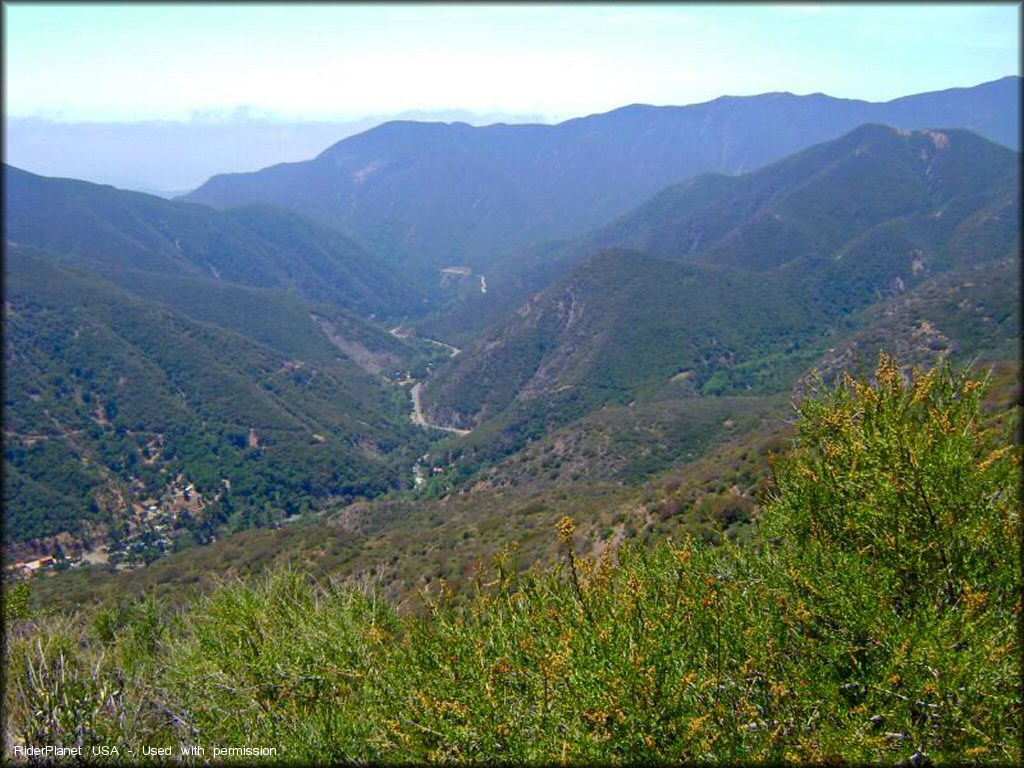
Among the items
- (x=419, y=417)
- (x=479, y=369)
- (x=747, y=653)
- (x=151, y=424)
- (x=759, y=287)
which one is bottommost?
(x=419, y=417)

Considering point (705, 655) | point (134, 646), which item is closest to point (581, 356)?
point (134, 646)

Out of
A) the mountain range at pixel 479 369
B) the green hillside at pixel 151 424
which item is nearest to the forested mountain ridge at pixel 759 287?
the mountain range at pixel 479 369

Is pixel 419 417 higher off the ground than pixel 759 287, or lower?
lower

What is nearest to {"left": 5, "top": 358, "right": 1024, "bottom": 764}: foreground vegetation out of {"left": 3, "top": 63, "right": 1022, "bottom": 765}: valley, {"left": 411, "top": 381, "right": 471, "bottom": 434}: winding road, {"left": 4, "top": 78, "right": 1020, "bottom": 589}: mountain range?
{"left": 3, "top": 63, "right": 1022, "bottom": 765}: valley

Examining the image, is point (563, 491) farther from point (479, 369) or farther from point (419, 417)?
point (419, 417)

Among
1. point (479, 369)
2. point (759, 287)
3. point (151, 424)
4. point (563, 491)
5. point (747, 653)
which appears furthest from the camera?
point (479, 369)

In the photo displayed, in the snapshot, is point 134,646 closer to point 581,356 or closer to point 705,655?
point 705,655

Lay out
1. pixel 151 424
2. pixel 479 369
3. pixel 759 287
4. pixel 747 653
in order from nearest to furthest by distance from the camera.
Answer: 1. pixel 747 653
2. pixel 151 424
3. pixel 759 287
4. pixel 479 369

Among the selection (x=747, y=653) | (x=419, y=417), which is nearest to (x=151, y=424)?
(x=419, y=417)
